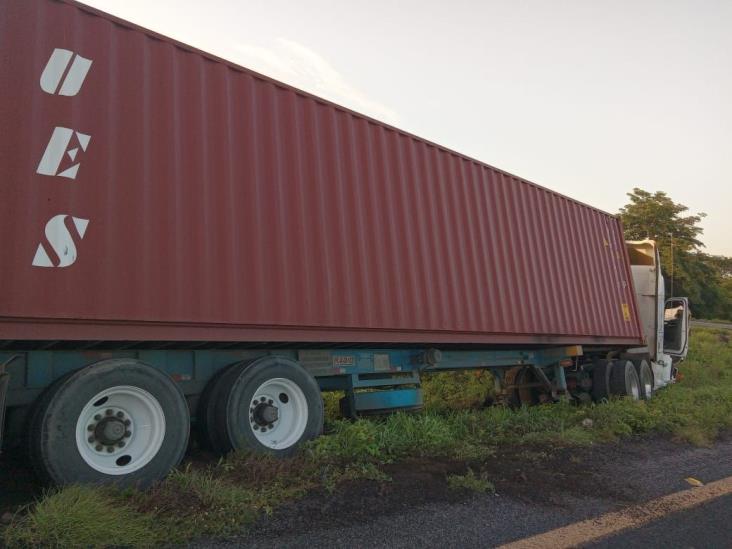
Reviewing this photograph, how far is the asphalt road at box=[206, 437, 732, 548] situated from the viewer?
11.1 feet

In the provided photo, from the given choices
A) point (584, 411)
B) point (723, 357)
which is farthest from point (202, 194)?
point (723, 357)

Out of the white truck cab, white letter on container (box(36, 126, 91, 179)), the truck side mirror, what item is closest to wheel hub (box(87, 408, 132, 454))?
white letter on container (box(36, 126, 91, 179))

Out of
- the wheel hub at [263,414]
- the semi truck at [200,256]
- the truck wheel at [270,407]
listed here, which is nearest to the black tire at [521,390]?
the semi truck at [200,256]

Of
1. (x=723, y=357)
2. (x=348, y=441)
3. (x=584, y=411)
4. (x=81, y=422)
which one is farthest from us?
(x=723, y=357)

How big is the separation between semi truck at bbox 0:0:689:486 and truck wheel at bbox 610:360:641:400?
3.28m

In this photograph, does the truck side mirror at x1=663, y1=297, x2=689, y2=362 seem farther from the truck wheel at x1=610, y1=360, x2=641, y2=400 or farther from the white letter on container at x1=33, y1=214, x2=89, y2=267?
the white letter on container at x1=33, y1=214, x2=89, y2=267

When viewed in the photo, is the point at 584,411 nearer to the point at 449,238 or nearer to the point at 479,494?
the point at 449,238

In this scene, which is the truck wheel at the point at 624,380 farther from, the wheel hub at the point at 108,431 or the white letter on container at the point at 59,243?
the white letter on container at the point at 59,243

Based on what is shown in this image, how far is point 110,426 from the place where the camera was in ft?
13.1

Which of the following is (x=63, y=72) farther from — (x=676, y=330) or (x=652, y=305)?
(x=676, y=330)

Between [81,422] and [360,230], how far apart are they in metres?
3.10

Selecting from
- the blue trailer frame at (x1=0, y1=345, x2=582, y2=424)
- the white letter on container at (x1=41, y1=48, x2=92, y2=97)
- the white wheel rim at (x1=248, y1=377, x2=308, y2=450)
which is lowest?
the white wheel rim at (x1=248, y1=377, x2=308, y2=450)

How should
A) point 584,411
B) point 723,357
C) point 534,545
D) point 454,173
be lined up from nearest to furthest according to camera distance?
point 534,545, point 454,173, point 584,411, point 723,357

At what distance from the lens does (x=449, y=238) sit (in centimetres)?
706
